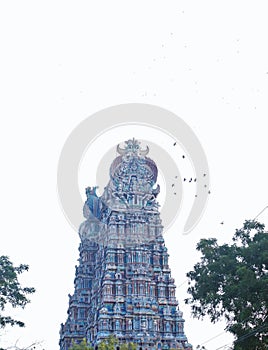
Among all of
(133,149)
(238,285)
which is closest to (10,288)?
(238,285)

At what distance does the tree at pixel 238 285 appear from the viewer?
3297cm

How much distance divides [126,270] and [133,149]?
1580 centimetres

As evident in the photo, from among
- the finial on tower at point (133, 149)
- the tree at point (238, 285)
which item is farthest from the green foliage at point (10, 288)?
the finial on tower at point (133, 149)

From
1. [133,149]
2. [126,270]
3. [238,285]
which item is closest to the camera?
[238,285]

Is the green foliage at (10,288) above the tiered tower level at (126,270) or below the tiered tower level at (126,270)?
below

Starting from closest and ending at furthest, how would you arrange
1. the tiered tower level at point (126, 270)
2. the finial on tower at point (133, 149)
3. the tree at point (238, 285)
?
1. the tree at point (238, 285)
2. the tiered tower level at point (126, 270)
3. the finial on tower at point (133, 149)

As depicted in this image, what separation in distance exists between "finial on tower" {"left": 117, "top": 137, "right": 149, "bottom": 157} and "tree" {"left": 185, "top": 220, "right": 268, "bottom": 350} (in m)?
25.0

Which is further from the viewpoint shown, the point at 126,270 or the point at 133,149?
the point at 133,149

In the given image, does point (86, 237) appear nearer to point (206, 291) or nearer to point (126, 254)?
point (126, 254)

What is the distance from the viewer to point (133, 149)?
63406mm

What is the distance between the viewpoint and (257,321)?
33.2m

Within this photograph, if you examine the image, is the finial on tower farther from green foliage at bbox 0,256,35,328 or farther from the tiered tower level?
green foliage at bbox 0,256,35,328

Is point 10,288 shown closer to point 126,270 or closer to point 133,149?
point 126,270

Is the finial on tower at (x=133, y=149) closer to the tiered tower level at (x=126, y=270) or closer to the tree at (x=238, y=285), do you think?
the tiered tower level at (x=126, y=270)
